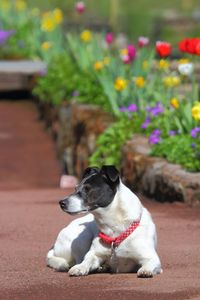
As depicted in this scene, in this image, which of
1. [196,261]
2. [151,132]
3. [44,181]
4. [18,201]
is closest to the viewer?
[196,261]

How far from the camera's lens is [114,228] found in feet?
18.8

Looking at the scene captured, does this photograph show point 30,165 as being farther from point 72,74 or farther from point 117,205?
point 117,205

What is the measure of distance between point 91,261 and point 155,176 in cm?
317

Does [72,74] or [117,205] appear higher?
[117,205]

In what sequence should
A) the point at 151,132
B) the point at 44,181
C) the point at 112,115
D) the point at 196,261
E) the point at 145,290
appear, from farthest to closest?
the point at 44,181 → the point at 112,115 → the point at 151,132 → the point at 196,261 → the point at 145,290

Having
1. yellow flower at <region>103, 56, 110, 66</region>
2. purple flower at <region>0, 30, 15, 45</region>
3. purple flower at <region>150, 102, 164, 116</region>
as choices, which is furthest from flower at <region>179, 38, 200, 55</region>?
purple flower at <region>0, 30, 15, 45</region>

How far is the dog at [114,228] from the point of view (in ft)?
18.6

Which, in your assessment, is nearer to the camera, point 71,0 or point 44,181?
point 44,181

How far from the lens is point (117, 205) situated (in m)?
5.73

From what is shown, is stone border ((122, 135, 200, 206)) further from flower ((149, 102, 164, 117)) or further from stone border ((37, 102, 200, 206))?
flower ((149, 102, 164, 117))

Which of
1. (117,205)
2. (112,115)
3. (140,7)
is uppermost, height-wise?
(117,205)

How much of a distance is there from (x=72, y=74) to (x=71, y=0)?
16.8 m

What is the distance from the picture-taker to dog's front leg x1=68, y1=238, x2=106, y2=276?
573 cm

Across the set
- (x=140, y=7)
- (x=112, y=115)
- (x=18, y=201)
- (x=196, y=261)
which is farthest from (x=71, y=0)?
(x=196, y=261)
